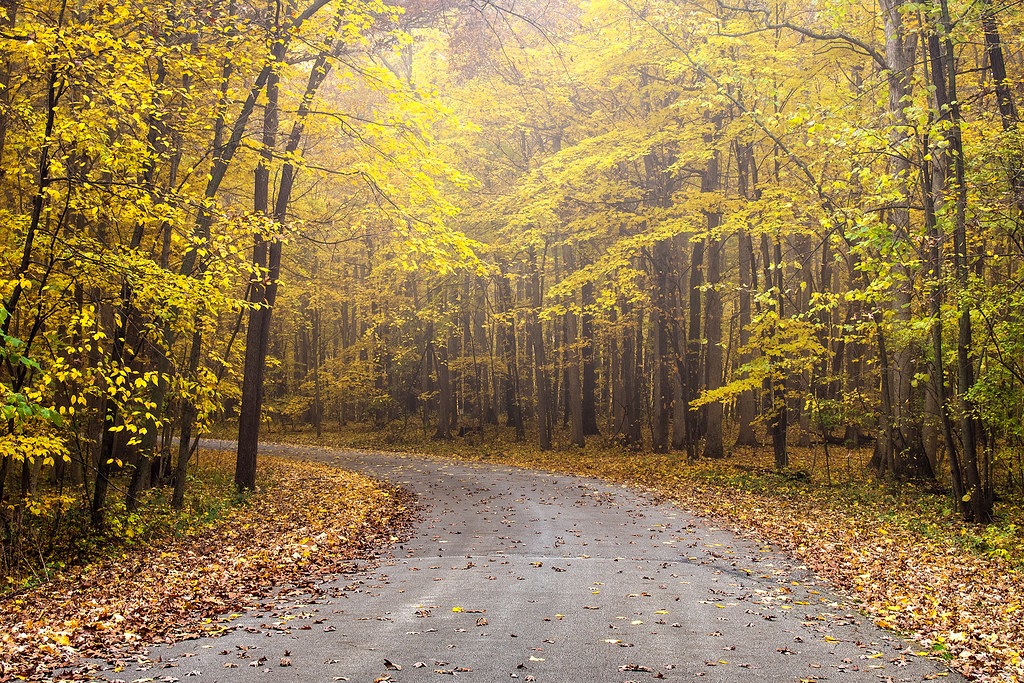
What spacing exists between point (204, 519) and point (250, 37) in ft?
25.8

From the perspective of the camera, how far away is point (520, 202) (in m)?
21.4

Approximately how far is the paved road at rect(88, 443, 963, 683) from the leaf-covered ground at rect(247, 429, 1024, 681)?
48 cm

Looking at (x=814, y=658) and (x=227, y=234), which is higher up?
(x=227, y=234)

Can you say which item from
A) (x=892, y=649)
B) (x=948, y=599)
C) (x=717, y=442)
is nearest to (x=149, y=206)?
(x=892, y=649)

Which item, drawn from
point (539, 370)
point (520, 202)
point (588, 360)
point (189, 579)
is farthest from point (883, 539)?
point (588, 360)

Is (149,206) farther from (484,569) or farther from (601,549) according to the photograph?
(601,549)

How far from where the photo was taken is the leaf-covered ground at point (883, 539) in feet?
19.9

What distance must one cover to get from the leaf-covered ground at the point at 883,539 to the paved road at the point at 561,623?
18.9 inches

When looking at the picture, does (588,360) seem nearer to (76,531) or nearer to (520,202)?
(520,202)

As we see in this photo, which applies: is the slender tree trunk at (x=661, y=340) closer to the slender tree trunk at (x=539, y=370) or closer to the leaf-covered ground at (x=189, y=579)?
the slender tree trunk at (x=539, y=370)

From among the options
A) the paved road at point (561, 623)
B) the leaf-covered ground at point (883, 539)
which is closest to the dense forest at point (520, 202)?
the leaf-covered ground at point (883, 539)

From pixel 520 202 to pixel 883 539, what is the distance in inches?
560

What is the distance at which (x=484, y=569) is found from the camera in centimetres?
860

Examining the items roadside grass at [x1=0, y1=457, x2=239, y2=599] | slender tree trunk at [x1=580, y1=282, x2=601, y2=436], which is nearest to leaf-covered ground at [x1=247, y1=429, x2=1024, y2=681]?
slender tree trunk at [x1=580, y1=282, x2=601, y2=436]
